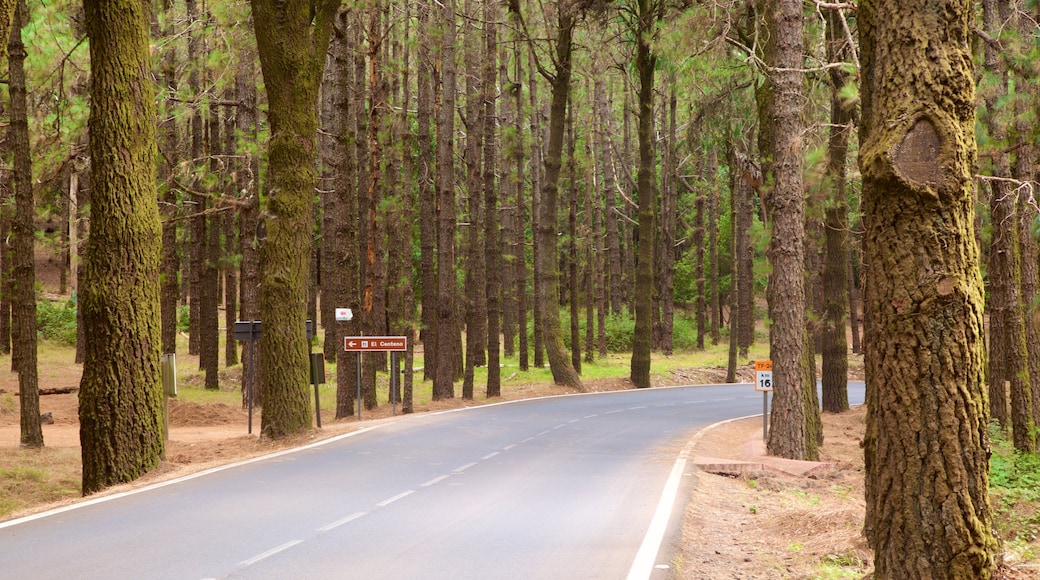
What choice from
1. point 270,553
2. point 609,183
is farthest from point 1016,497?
point 609,183

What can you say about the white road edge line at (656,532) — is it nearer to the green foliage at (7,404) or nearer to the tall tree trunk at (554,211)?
the tall tree trunk at (554,211)

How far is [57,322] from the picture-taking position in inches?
1804

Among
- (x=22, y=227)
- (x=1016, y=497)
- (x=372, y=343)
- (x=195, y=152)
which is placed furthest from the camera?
(x=195, y=152)

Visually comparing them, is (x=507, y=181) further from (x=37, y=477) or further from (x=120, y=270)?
(x=120, y=270)

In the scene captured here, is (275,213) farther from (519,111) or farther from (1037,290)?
(519,111)

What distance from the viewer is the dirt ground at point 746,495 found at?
8508 millimetres

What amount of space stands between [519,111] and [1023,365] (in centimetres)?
2355

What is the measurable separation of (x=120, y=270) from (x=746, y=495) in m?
9.53

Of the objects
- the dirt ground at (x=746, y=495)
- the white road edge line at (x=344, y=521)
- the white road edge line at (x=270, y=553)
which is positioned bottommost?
the dirt ground at (x=746, y=495)

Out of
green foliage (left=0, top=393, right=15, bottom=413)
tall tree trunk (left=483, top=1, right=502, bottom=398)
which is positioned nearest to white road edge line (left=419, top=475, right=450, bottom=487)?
tall tree trunk (left=483, top=1, right=502, bottom=398)

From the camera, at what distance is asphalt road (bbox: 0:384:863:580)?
8.12m

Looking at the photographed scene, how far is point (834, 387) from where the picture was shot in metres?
28.0

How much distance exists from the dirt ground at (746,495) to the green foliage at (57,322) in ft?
65.0

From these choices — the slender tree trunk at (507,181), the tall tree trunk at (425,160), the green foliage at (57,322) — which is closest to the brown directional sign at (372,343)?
the tall tree trunk at (425,160)
